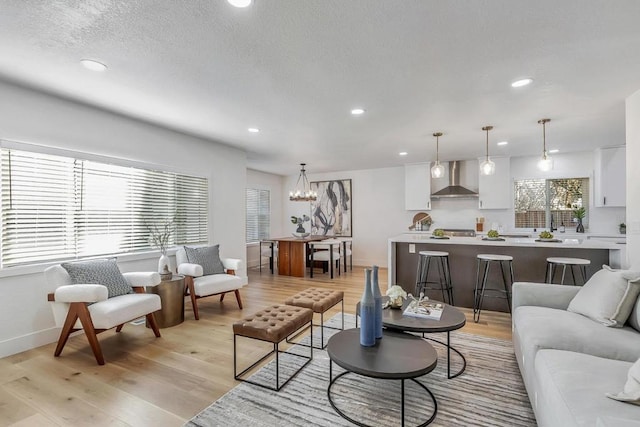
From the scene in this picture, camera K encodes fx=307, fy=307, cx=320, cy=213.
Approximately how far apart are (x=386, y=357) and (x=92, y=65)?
3089 millimetres

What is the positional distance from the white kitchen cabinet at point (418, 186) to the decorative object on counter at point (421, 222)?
27 cm

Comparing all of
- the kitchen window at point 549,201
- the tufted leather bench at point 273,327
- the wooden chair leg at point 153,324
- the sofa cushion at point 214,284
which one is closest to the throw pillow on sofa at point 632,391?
the tufted leather bench at point 273,327

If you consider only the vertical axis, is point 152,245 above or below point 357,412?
above

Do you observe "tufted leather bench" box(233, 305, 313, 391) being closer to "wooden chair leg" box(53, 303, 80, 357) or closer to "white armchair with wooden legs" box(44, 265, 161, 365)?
"white armchair with wooden legs" box(44, 265, 161, 365)

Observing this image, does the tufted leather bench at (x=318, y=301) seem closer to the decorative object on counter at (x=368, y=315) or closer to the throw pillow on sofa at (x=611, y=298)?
the decorative object on counter at (x=368, y=315)

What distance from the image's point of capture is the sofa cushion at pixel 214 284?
375 centimetres

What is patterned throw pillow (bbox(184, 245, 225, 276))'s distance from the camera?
412 cm

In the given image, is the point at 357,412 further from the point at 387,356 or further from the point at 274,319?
the point at 274,319

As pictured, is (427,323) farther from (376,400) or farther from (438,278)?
(438,278)

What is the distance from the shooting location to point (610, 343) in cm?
184

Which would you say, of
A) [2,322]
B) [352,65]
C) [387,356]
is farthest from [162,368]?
[352,65]

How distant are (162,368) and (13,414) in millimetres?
882

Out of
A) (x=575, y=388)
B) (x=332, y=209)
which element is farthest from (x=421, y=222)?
(x=575, y=388)

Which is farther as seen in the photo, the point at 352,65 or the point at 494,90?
the point at 494,90
